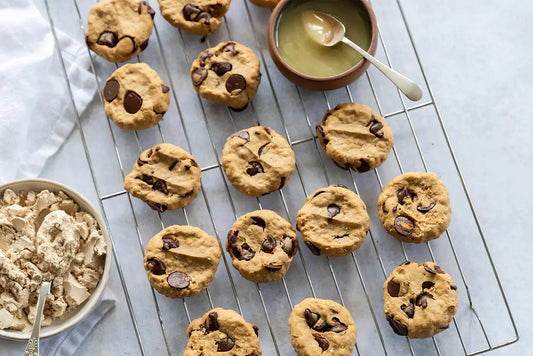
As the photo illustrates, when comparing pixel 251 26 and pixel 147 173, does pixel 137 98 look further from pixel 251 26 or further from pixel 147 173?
pixel 251 26

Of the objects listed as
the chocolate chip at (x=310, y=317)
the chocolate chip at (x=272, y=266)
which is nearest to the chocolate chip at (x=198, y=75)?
the chocolate chip at (x=272, y=266)

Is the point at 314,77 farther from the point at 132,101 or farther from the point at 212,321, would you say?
the point at 212,321

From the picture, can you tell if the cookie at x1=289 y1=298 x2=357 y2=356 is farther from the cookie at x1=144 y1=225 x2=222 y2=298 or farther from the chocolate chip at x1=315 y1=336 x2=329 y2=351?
the cookie at x1=144 y1=225 x2=222 y2=298

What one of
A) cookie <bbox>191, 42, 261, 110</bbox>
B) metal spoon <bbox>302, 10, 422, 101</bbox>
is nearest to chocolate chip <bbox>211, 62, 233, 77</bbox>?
cookie <bbox>191, 42, 261, 110</bbox>

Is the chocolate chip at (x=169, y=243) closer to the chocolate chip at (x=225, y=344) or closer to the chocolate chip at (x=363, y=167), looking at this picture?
the chocolate chip at (x=225, y=344)

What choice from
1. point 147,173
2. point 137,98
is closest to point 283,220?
point 147,173

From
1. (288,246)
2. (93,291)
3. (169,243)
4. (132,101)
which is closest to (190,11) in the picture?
(132,101)
